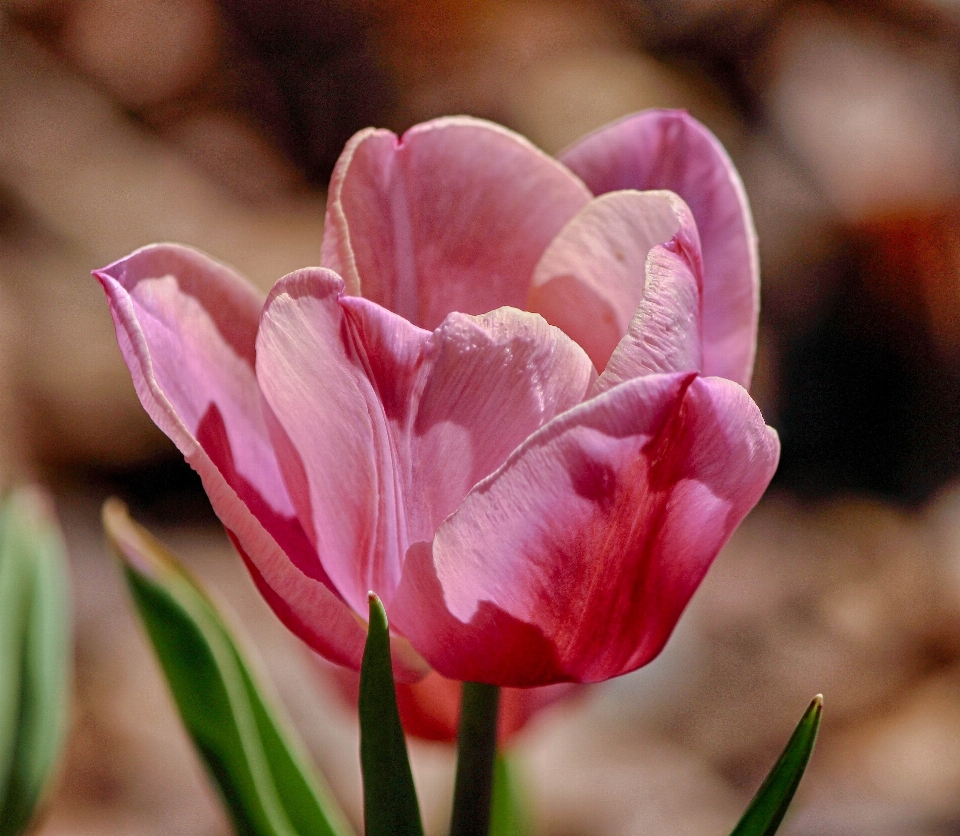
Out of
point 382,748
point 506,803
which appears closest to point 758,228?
point 506,803

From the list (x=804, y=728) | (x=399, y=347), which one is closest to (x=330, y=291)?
(x=399, y=347)

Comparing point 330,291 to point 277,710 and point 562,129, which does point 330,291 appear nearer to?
point 277,710

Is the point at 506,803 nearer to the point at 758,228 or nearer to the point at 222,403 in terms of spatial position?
the point at 222,403

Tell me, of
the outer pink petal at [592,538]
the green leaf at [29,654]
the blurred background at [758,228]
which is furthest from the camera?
the blurred background at [758,228]

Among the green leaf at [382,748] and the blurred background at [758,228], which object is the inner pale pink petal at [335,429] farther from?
the blurred background at [758,228]

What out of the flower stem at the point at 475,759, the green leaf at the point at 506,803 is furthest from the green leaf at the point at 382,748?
the green leaf at the point at 506,803

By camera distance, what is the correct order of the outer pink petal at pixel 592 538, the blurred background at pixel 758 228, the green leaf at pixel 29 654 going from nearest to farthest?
the outer pink petal at pixel 592 538 < the green leaf at pixel 29 654 < the blurred background at pixel 758 228
